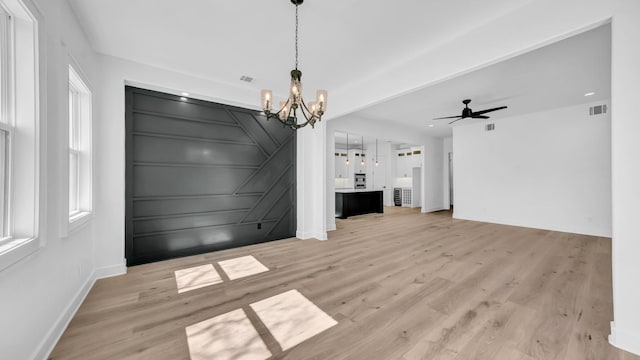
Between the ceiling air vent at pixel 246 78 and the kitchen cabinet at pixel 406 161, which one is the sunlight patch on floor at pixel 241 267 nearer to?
the ceiling air vent at pixel 246 78

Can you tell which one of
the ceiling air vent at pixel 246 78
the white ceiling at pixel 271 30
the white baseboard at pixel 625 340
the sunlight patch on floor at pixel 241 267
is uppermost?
the white ceiling at pixel 271 30

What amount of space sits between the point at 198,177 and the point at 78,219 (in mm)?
1627

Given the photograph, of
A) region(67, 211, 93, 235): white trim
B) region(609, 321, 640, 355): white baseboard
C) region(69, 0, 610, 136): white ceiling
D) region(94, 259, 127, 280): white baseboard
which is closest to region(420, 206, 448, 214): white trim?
region(69, 0, 610, 136): white ceiling

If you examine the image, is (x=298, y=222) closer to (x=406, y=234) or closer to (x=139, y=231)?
(x=406, y=234)

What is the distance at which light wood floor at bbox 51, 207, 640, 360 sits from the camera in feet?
5.54

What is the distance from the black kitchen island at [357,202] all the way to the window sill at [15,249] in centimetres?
657

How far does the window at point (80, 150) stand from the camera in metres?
2.66

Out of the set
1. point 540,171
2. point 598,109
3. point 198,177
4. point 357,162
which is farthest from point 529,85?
point 357,162

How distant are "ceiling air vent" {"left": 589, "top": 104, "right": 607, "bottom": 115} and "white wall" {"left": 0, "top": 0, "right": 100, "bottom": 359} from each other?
29.1 feet

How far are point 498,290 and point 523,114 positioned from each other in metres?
5.75

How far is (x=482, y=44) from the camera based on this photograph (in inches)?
99.5

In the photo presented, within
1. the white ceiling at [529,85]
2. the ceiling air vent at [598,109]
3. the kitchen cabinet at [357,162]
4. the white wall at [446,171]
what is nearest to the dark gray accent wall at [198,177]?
the white ceiling at [529,85]

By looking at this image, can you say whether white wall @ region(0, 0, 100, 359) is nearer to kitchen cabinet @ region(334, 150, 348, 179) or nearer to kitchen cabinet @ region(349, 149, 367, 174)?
kitchen cabinet @ region(334, 150, 348, 179)

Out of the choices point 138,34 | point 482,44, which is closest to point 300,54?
point 138,34
